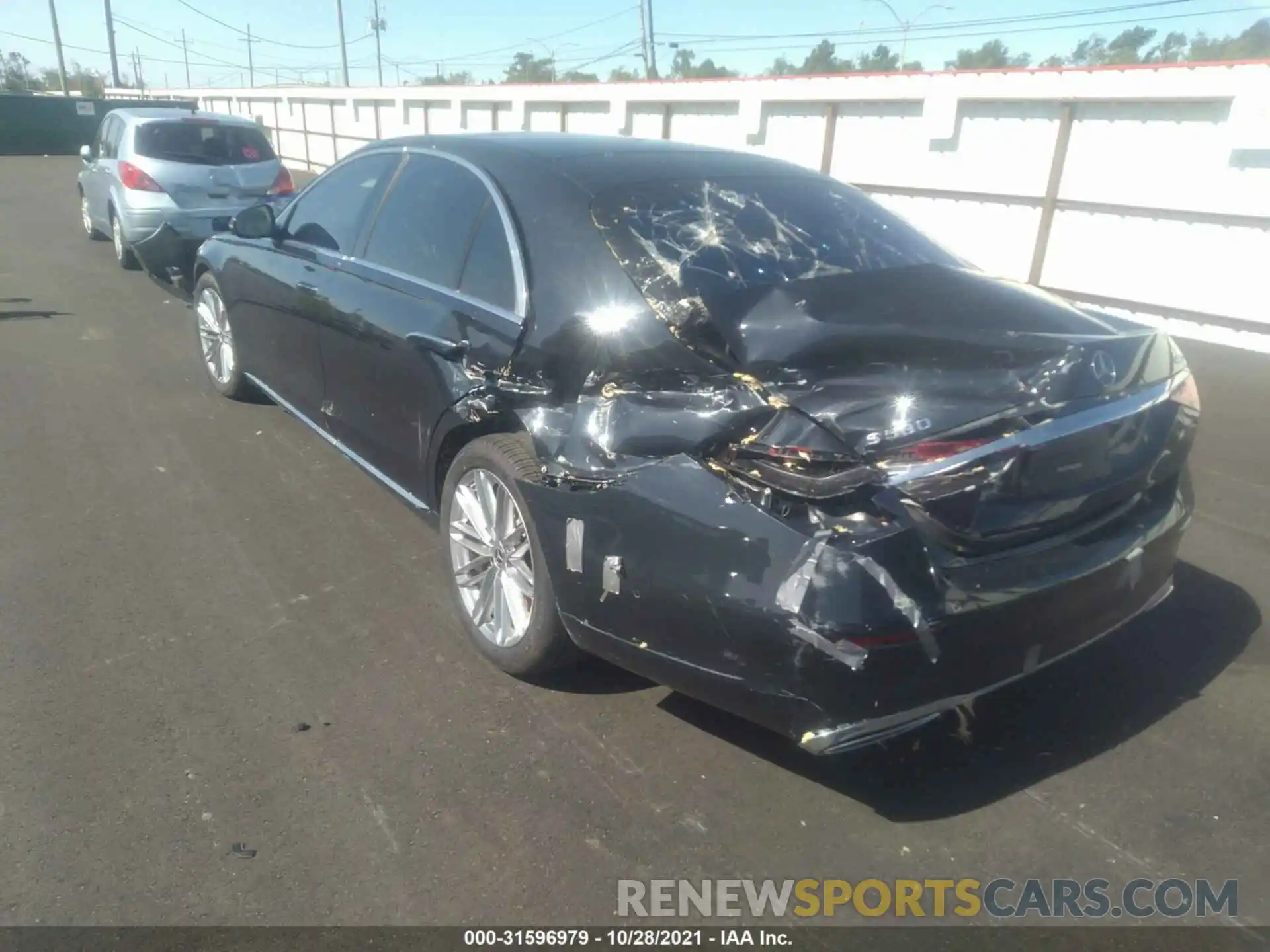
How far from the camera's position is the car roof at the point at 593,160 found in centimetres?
338

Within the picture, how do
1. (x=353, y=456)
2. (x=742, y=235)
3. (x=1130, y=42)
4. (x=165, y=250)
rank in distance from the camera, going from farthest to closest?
1. (x=1130, y=42)
2. (x=165, y=250)
3. (x=353, y=456)
4. (x=742, y=235)

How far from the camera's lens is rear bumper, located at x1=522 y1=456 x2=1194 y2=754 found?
7.37 ft

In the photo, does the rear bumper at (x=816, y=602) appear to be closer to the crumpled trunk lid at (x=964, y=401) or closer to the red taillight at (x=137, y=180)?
the crumpled trunk lid at (x=964, y=401)

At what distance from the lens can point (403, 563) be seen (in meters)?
4.10

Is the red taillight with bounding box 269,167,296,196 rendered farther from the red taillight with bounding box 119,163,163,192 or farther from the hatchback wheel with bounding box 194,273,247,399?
the hatchback wheel with bounding box 194,273,247,399

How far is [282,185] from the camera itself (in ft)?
35.9

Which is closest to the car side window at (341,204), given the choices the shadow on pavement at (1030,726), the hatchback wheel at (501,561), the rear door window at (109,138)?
the hatchback wheel at (501,561)

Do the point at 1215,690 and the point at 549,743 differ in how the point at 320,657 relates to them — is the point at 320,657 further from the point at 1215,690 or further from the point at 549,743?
the point at 1215,690

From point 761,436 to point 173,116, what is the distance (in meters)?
10.9

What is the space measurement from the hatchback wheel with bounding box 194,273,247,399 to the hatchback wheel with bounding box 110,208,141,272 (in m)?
5.77

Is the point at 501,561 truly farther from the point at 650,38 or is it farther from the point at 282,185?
the point at 650,38

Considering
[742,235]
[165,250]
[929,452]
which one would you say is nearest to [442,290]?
[742,235]

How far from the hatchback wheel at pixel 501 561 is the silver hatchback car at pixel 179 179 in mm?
7890

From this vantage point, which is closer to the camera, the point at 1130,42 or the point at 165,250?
the point at 165,250
